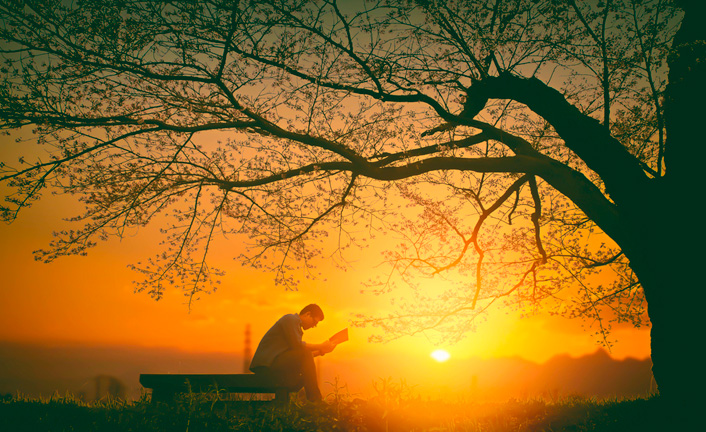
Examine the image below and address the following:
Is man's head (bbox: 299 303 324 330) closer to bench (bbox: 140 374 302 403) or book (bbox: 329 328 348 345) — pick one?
book (bbox: 329 328 348 345)

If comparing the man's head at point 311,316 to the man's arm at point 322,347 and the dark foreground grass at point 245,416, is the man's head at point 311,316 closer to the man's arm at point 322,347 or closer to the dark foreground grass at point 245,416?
the man's arm at point 322,347

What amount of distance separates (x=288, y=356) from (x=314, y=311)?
82cm

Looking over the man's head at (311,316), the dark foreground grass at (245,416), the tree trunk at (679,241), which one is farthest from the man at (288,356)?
the tree trunk at (679,241)

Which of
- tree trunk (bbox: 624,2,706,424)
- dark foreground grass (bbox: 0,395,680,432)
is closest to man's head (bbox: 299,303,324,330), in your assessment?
dark foreground grass (bbox: 0,395,680,432)

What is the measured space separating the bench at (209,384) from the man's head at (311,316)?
0.96 m

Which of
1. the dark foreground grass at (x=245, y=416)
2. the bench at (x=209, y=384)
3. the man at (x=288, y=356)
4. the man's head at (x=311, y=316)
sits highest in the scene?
the man's head at (x=311, y=316)

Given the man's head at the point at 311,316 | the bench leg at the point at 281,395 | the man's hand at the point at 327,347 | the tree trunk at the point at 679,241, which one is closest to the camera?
the tree trunk at the point at 679,241

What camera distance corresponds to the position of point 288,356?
5.62m

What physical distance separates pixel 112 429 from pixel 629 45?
28.6 feet

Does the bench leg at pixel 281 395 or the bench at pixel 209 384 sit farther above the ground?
the bench at pixel 209 384

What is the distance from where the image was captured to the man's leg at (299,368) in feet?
18.3

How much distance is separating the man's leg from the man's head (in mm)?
536

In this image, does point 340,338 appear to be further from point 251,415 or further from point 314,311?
point 251,415

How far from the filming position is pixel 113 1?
6.06 m
